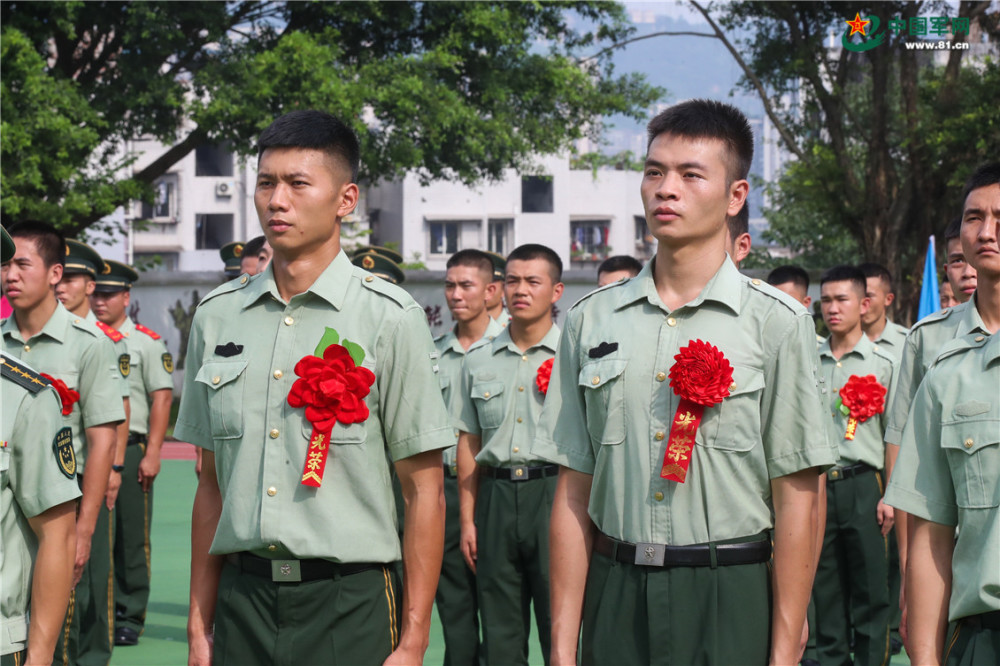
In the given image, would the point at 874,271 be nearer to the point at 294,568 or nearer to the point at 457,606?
the point at 457,606

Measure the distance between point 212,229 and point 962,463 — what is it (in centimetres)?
3348

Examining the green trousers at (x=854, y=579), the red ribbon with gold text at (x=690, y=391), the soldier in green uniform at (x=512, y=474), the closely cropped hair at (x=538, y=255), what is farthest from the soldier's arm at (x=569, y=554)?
the green trousers at (x=854, y=579)

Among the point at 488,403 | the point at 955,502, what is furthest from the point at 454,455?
the point at 955,502

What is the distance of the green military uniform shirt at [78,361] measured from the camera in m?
4.57

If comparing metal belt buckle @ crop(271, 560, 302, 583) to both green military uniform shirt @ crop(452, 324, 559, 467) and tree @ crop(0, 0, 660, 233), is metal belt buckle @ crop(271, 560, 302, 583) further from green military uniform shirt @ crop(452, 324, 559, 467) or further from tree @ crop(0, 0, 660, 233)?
tree @ crop(0, 0, 660, 233)

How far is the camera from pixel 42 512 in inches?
106

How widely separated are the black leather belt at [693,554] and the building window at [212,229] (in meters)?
32.8

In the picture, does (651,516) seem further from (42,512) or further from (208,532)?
(42,512)

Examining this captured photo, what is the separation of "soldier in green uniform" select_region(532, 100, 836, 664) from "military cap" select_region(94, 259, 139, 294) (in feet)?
16.8

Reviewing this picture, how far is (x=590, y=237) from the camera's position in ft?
118

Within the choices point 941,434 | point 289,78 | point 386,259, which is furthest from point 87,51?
point 941,434

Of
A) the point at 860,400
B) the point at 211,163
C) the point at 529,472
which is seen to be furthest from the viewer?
the point at 211,163

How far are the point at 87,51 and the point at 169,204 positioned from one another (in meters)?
19.9

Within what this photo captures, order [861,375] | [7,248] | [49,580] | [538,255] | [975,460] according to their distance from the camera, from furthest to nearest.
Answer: [861,375]
[538,255]
[7,248]
[49,580]
[975,460]
